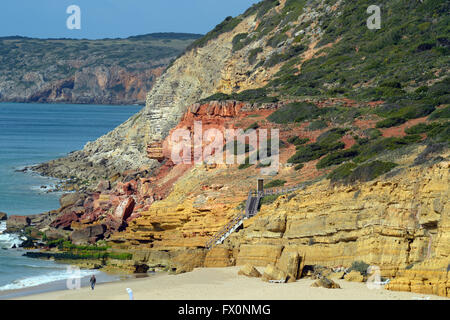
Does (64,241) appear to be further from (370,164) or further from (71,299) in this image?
(370,164)

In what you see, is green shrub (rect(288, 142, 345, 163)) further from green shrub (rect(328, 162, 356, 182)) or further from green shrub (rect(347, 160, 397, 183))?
Answer: green shrub (rect(347, 160, 397, 183))

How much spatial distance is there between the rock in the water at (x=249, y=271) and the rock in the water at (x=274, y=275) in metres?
1.21

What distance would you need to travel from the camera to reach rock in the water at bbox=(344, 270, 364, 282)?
2883 cm

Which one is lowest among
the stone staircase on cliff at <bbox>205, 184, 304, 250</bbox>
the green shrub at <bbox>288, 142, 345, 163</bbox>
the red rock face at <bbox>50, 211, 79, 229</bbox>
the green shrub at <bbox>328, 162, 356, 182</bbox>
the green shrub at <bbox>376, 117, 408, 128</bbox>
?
the red rock face at <bbox>50, 211, 79, 229</bbox>

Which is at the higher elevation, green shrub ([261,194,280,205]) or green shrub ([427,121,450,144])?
green shrub ([427,121,450,144])

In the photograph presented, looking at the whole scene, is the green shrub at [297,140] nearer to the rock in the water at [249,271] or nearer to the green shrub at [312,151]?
the green shrub at [312,151]

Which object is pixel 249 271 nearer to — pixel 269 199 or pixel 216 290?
pixel 216 290

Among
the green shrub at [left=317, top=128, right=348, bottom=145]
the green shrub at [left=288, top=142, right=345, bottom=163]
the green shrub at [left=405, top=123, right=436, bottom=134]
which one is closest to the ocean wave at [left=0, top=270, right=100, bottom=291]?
the green shrub at [left=288, top=142, right=345, bottom=163]

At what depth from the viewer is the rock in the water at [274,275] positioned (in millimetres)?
30312

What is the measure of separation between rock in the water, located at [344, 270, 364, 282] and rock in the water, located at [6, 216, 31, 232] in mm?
28555

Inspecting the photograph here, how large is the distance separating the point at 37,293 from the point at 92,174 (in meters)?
43.3

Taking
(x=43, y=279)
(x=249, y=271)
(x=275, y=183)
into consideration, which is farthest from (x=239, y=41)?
(x=249, y=271)

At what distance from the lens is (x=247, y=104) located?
55.1 meters

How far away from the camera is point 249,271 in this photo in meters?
32.2
